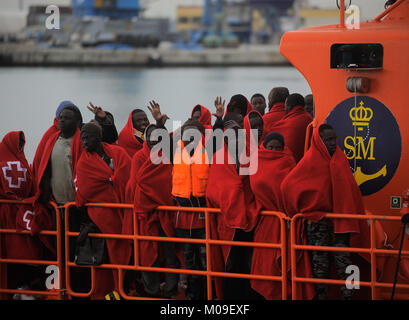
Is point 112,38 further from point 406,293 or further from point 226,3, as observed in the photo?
point 406,293

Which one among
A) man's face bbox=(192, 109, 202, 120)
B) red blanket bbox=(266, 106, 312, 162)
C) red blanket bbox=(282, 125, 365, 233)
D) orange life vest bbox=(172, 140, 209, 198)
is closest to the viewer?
red blanket bbox=(282, 125, 365, 233)

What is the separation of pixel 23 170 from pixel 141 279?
1.44 m

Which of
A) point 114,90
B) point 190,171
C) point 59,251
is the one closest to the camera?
point 190,171

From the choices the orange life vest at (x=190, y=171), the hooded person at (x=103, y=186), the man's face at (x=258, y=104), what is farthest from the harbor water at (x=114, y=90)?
the orange life vest at (x=190, y=171)

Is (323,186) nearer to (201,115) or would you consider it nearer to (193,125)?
(193,125)

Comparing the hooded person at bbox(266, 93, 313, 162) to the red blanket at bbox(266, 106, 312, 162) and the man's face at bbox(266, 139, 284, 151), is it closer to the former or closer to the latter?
the red blanket at bbox(266, 106, 312, 162)

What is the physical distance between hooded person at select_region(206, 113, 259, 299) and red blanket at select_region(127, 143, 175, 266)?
16.4 inches

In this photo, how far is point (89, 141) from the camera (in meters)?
5.96

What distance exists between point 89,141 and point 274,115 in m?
2.15

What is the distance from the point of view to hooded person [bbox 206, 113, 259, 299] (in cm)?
553

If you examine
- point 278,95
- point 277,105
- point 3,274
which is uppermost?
point 278,95

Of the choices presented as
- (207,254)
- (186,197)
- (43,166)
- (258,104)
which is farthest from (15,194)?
(258,104)

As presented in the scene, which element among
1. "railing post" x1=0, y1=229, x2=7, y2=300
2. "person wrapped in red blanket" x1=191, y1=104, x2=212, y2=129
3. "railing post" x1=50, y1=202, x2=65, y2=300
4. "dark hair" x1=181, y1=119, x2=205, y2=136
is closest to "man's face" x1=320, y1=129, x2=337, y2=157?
"dark hair" x1=181, y1=119, x2=205, y2=136

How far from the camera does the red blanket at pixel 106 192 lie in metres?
5.94
